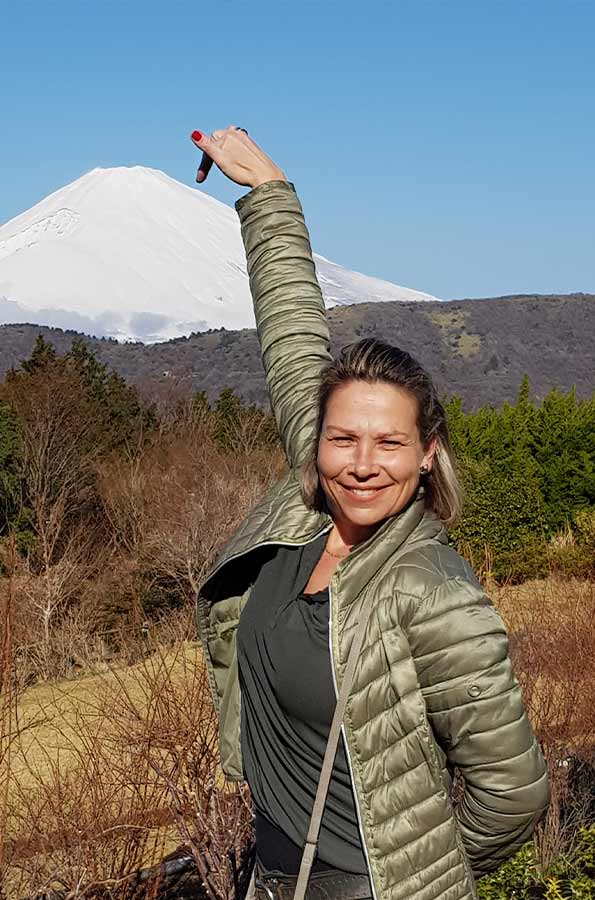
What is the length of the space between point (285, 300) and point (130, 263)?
523 ft

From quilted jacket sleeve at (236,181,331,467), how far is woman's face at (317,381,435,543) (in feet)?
1.37

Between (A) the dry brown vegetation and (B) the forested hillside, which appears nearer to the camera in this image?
(A) the dry brown vegetation

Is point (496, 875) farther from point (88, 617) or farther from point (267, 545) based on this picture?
point (88, 617)

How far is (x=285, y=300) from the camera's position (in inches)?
91.9

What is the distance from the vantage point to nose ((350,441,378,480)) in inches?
68.7

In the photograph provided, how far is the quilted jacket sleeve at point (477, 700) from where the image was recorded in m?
1.58

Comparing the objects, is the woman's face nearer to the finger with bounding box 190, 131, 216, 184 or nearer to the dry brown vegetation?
the finger with bounding box 190, 131, 216, 184

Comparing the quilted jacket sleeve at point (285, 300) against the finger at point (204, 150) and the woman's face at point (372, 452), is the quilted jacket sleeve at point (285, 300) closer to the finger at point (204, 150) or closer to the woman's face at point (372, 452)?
the finger at point (204, 150)

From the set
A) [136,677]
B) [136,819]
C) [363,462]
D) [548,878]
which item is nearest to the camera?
[363,462]

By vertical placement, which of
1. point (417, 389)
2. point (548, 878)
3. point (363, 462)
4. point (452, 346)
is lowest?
point (548, 878)

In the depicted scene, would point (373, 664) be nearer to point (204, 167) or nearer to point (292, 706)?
point (292, 706)

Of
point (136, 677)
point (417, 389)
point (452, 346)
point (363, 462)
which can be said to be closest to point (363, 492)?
point (363, 462)

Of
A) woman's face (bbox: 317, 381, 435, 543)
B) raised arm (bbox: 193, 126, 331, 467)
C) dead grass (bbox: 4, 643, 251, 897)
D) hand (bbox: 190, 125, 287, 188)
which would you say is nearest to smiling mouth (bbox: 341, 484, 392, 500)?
woman's face (bbox: 317, 381, 435, 543)

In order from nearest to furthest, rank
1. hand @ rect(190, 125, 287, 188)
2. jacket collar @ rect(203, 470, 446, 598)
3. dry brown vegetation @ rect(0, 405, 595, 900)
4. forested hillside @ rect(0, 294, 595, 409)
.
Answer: jacket collar @ rect(203, 470, 446, 598)
hand @ rect(190, 125, 287, 188)
dry brown vegetation @ rect(0, 405, 595, 900)
forested hillside @ rect(0, 294, 595, 409)
